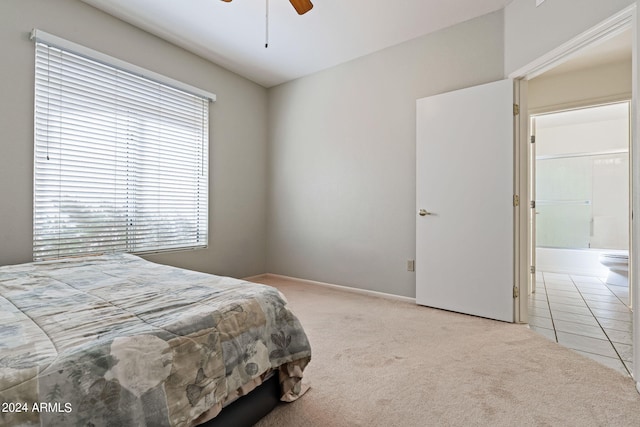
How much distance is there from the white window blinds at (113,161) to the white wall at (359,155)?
113cm

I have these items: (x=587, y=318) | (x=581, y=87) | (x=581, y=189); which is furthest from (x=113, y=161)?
(x=581, y=189)

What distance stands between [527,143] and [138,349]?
3.02 metres

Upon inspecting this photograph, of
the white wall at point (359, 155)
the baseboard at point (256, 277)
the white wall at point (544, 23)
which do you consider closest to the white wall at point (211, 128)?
the baseboard at point (256, 277)

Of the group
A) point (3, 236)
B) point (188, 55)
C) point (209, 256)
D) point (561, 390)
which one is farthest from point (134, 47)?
point (561, 390)

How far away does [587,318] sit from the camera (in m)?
2.64

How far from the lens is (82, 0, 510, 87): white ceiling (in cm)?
257

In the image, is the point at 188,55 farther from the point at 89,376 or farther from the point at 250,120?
the point at 89,376

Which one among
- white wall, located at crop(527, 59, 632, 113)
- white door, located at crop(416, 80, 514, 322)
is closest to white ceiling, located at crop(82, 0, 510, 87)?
white door, located at crop(416, 80, 514, 322)

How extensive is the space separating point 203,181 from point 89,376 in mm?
2942

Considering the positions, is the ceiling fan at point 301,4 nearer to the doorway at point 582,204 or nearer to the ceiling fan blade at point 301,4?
the ceiling fan blade at point 301,4

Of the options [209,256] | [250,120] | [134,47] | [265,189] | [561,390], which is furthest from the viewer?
[265,189]

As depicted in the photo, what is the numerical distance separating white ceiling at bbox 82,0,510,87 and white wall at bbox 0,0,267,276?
0.19m

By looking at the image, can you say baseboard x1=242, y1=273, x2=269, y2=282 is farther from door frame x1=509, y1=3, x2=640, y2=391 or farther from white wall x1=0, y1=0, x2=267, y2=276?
door frame x1=509, y1=3, x2=640, y2=391

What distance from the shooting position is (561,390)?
157 cm
